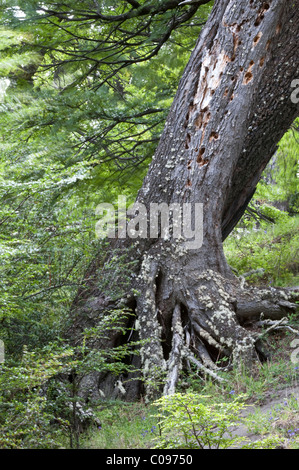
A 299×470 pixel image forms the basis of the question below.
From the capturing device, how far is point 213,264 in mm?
5855

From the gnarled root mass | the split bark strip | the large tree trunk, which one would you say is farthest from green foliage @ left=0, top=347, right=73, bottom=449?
the large tree trunk

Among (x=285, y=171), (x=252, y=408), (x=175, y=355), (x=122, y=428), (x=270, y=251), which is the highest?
(x=285, y=171)

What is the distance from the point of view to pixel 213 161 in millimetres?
5754

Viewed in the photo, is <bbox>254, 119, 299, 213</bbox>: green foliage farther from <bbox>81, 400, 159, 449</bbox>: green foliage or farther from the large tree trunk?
<bbox>81, 400, 159, 449</bbox>: green foliage

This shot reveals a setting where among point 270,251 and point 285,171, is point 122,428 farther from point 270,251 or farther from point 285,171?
point 285,171

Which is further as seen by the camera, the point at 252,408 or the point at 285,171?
the point at 285,171

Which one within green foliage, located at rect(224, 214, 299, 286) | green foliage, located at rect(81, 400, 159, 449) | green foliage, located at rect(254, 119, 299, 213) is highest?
green foliage, located at rect(254, 119, 299, 213)

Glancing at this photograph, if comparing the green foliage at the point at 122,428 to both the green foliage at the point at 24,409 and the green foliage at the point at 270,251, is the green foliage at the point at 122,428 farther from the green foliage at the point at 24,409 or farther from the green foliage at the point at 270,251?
the green foliage at the point at 270,251

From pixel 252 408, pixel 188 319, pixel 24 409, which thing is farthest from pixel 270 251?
pixel 24 409

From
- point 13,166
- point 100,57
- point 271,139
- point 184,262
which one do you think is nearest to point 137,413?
point 184,262

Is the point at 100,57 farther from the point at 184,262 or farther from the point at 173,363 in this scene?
the point at 173,363

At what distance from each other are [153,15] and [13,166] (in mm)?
3533

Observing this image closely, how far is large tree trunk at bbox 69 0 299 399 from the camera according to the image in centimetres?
566

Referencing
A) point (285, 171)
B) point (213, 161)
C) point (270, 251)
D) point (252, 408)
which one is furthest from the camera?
point (285, 171)
